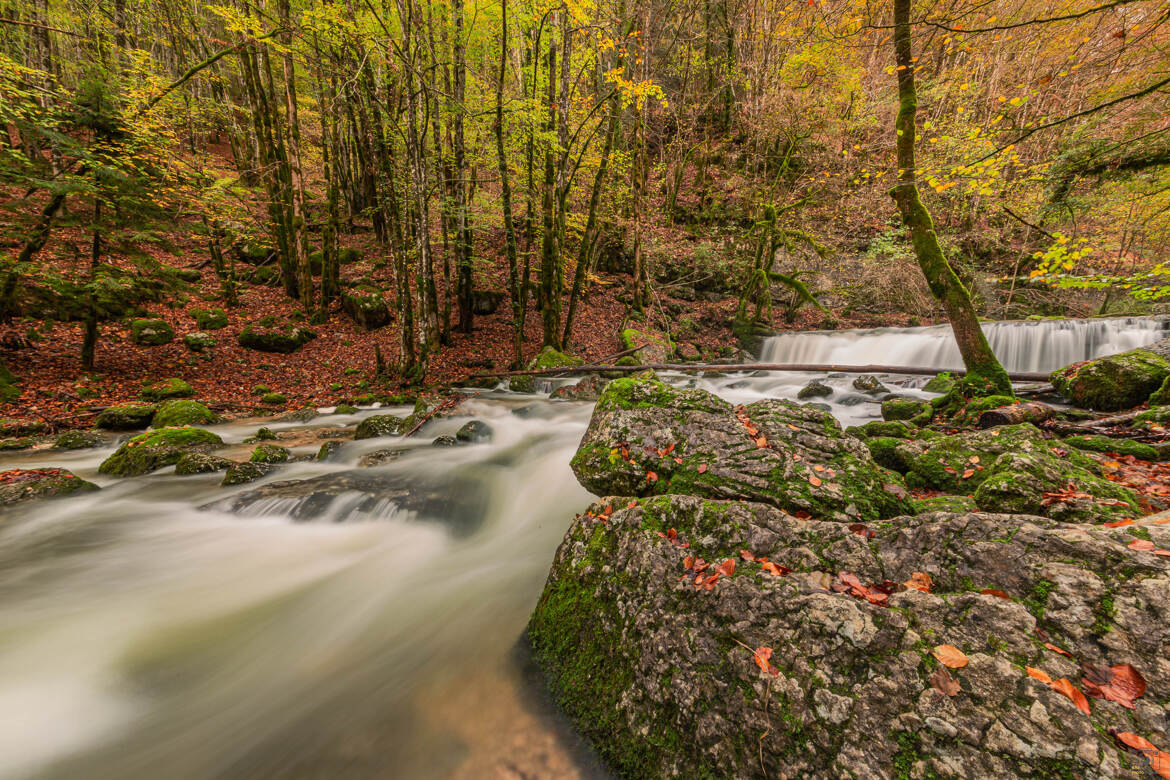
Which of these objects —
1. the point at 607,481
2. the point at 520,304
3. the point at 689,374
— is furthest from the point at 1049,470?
the point at 520,304

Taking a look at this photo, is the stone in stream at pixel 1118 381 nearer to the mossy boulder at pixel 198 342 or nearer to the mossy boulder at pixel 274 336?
the mossy boulder at pixel 274 336

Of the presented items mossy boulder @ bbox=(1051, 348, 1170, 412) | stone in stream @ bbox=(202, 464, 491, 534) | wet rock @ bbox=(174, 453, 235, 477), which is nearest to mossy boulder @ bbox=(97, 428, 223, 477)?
wet rock @ bbox=(174, 453, 235, 477)

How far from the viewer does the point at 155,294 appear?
9.08 metres

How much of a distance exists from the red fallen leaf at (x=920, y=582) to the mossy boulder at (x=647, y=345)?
10.4 meters

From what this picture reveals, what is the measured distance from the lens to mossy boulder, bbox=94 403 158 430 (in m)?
7.37

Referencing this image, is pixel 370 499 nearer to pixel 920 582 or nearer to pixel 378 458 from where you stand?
pixel 378 458

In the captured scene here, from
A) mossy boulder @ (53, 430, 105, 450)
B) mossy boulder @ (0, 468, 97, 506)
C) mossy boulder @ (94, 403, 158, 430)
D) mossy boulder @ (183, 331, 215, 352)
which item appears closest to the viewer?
mossy boulder @ (0, 468, 97, 506)

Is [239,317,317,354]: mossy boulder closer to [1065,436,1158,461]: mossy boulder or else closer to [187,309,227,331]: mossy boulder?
[187,309,227,331]: mossy boulder

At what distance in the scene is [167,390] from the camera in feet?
28.9

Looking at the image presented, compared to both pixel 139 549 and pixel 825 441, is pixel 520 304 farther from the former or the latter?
pixel 825 441

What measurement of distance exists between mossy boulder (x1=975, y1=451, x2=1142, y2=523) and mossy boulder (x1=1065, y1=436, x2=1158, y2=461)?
1867mm

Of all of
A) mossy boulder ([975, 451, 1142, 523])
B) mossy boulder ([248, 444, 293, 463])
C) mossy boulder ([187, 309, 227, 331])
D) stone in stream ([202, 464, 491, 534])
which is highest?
mossy boulder ([187, 309, 227, 331])

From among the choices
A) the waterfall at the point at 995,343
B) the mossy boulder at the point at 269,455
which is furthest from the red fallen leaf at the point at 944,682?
the waterfall at the point at 995,343

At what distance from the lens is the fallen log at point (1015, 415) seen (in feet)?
16.5
